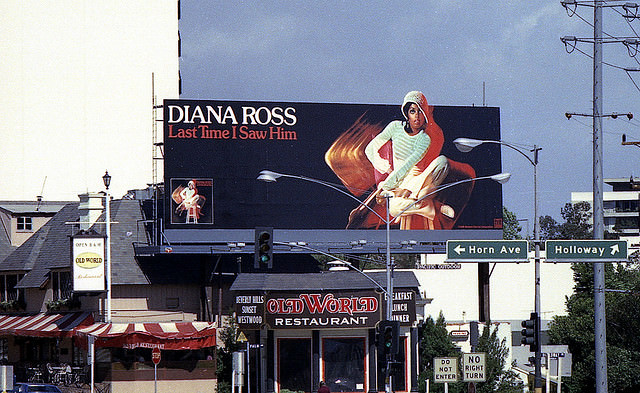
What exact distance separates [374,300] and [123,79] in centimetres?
4311

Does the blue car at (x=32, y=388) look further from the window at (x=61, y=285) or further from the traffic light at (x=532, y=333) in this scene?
the traffic light at (x=532, y=333)

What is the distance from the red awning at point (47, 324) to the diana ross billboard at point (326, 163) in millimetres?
7171

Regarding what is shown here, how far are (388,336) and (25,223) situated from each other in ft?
→ 129

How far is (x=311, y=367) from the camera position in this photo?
2021 inches

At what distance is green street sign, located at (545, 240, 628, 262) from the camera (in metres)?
34.8

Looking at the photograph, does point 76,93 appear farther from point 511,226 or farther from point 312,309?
point 511,226

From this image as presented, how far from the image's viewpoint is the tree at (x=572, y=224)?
451ft

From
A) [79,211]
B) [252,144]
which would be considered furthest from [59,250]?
[252,144]

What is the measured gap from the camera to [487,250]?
36688 millimetres

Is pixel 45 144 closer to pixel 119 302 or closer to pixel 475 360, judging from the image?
pixel 119 302

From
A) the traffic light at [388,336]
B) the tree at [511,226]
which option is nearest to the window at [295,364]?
the traffic light at [388,336]

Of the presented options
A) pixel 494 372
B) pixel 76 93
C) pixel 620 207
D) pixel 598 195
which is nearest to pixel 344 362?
pixel 494 372

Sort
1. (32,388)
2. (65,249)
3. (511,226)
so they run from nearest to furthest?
(32,388) → (65,249) → (511,226)

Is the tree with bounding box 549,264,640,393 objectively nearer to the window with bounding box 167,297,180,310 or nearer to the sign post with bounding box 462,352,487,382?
the sign post with bounding box 462,352,487,382
